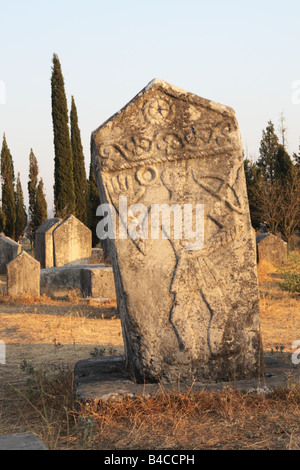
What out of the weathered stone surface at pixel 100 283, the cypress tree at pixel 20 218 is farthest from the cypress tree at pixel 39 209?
the weathered stone surface at pixel 100 283

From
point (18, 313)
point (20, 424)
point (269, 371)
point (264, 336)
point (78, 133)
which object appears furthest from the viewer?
point (78, 133)

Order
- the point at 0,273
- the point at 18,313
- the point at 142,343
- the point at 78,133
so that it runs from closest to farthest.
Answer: the point at 142,343 → the point at 18,313 → the point at 0,273 → the point at 78,133

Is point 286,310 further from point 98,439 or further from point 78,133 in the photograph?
point 78,133

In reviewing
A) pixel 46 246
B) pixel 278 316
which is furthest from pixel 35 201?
pixel 278 316

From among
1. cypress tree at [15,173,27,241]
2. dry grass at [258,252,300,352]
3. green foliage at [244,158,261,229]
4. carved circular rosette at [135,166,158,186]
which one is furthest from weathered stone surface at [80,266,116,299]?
cypress tree at [15,173,27,241]

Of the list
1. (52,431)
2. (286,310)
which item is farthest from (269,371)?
(286,310)

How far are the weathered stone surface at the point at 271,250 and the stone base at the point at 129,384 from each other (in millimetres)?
11152

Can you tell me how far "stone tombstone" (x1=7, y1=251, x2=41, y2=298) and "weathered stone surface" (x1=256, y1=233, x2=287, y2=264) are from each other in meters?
7.34

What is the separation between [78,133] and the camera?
86.9 feet

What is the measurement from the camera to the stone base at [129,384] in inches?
135

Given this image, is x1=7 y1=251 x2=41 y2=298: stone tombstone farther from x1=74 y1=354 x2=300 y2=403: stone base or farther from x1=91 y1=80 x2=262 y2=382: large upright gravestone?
x1=91 y1=80 x2=262 y2=382: large upright gravestone

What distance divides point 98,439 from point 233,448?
0.78 meters
